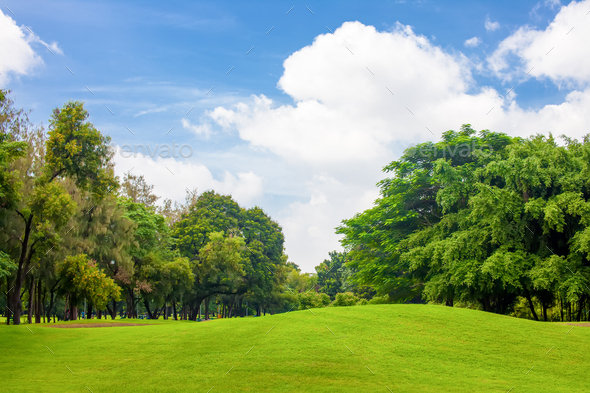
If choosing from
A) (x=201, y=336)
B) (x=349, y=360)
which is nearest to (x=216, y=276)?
(x=201, y=336)

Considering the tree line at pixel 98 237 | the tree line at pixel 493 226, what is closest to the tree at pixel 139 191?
the tree line at pixel 98 237

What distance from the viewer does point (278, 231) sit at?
58.6 metres

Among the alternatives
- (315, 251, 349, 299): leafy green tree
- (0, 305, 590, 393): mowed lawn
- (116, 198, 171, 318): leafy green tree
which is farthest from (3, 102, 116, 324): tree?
(315, 251, 349, 299): leafy green tree

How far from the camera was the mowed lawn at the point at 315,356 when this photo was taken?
36.4ft

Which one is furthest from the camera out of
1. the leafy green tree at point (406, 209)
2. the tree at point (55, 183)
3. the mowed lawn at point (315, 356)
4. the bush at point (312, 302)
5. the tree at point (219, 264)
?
the bush at point (312, 302)

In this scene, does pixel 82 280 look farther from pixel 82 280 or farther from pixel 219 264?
pixel 219 264

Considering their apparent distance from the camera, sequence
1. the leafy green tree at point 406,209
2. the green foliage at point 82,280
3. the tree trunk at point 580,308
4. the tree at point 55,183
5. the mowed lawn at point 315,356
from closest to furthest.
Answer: the mowed lawn at point 315,356, the tree at point 55,183, the tree trunk at point 580,308, the green foliage at point 82,280, the leafy green tree at point 406,209

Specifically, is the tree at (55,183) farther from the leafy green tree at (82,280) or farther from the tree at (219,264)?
the tree at (219,264)

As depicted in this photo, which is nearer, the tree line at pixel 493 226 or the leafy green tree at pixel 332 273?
the tree line at pixel 493 226

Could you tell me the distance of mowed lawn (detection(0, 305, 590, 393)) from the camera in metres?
11.1

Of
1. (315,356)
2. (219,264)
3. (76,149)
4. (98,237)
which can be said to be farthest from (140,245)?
(315,356)

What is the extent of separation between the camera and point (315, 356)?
508 inches

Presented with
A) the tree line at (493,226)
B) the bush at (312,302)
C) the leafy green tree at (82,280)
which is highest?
the tree line at (493,226)

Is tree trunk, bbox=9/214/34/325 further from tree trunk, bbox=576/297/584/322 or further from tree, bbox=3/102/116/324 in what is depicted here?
tree trunk, bbox=576/297/584/322
